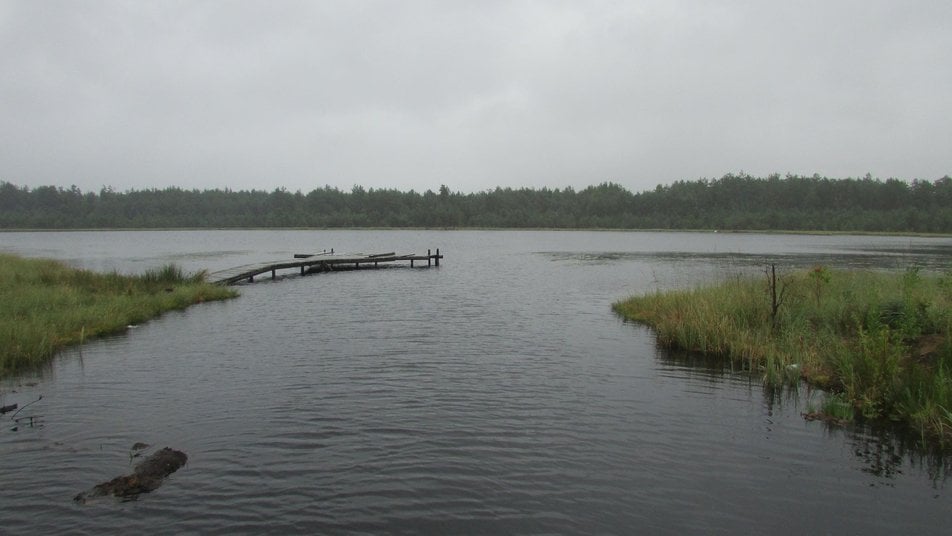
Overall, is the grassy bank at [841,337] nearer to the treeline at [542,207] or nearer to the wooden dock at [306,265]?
the wooden dock at [306,265]

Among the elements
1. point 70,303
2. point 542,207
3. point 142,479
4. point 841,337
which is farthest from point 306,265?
point 542,207

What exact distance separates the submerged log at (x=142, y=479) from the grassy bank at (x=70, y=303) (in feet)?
25.1

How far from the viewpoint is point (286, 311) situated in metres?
23.5

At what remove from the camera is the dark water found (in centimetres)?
715

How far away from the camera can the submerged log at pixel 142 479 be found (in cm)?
744

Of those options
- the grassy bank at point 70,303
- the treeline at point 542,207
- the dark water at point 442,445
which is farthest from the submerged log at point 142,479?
the treeline at point 542,207

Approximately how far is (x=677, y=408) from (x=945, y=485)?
424 centimetres

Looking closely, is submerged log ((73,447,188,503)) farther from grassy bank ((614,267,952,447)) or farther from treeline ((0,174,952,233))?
treeline ((0,174,952,233))

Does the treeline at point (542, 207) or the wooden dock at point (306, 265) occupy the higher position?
the treeline at point (542, 207)

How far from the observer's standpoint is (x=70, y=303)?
1955 centimetres

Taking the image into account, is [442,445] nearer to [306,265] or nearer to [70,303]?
[70,303]

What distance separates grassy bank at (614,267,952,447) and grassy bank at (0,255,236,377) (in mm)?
17014

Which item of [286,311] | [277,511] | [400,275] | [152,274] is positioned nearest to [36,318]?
[286,311]

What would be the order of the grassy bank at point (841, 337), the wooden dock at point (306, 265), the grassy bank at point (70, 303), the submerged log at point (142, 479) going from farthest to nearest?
the wooden dock at point (306, 265) < the grassy bank at point (70, 303) < the grassy bank at point (841, 337) < the submerged log at point (142, 479)
